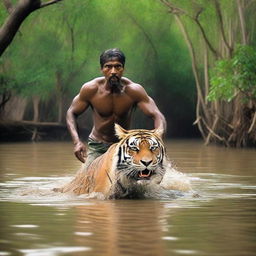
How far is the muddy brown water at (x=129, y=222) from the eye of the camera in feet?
24.6

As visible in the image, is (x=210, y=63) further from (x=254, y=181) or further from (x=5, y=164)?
(x=254, y=181)

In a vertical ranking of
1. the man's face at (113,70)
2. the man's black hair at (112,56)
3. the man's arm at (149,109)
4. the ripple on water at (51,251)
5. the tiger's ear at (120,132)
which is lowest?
the ripple on water at (51,251)

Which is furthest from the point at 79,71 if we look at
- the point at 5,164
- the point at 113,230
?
the point at 113,230

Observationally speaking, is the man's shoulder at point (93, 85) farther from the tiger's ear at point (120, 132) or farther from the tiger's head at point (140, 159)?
the tiger's head at point (140, 159)

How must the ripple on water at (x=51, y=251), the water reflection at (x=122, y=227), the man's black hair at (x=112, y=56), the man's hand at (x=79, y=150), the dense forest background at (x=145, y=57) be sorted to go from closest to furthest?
the ripple on water at (x=51, y=251)
the water reflection at (x=122, y=227)
the man's hand at (x=79, y=150)
the man's black hair at (x=112, y=56)
the dense forest background at (x=145, y=57)

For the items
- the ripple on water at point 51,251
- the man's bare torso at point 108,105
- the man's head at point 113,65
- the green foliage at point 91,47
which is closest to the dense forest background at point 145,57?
the green foliage at point 91,47

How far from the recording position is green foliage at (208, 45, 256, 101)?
30250 millimetres

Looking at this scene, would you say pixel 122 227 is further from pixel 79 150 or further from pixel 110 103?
pixel 110 103

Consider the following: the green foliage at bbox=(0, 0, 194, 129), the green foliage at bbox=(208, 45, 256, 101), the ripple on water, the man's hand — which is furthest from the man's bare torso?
the green foliage at bbox=(0, 0, 194, 129)

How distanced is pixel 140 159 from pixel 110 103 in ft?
4.28

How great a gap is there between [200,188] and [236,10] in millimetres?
20967

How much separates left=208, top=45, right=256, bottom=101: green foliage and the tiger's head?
740 inches

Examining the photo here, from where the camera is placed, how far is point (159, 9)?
3769cm

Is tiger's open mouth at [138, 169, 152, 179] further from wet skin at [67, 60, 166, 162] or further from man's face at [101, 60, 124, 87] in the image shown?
man's face at [101, 60, 124, 87]
